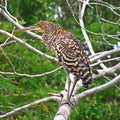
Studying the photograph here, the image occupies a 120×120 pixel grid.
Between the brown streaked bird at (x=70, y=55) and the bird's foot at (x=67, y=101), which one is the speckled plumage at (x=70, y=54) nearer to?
the brown streaked bird at (x=70, y=55)

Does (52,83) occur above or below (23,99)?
below

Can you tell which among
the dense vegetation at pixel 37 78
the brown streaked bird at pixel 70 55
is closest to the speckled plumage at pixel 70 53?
the brown streaked bird at pixel 70 55

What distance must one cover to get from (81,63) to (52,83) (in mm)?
4352

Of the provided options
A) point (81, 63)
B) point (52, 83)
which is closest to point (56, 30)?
point (81, 63)

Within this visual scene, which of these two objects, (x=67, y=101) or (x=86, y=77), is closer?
(x=67, y=101)

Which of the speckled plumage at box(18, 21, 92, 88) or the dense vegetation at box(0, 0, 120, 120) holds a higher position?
the speckled plumage at box(18, 21, 92, 88)

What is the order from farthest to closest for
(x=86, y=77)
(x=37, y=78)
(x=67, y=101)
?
1. (x=37, y=78)
2. (x=86, y=77)
3. (x=67, y=101)

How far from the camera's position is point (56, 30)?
5168 mm

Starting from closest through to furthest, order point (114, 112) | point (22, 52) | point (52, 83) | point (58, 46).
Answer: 1. point (58, 46)
2. point (22, 52)
3. point (114, 112)
4. point (52, 83)

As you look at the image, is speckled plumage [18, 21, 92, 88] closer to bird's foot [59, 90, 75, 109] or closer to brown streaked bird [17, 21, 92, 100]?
brown streaked bird [17, 21, 92, 100]

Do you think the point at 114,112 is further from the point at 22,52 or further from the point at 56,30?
the point at 56,30

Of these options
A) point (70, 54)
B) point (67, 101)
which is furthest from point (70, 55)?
point (67, 101)

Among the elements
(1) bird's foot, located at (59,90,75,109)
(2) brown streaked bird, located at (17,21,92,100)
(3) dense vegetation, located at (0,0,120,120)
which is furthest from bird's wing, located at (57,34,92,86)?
(3) dense vegetation, located at (0,0,120,120)

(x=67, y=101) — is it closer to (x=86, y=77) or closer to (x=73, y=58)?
(x=86, y=77)
